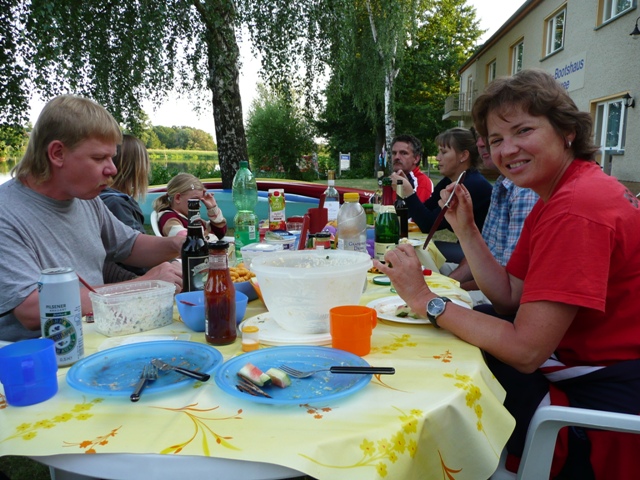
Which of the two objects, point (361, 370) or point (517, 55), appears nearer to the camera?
point (361, 370)

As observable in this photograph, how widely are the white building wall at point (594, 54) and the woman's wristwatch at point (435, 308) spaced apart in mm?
12790

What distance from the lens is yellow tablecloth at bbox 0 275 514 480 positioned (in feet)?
2.64

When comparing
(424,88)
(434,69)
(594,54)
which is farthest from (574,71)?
(424,88)

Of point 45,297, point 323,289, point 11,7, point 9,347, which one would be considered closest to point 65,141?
point 45,297

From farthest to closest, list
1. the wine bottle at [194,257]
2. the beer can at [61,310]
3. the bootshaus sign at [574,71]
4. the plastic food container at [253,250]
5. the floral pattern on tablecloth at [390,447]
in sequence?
the bootshaus sign at [574,71], the plastic food container at [253,250], the wine bottle at [194,257], the beer can at [61,310], the floral pattern on tablecloth at [390,447]

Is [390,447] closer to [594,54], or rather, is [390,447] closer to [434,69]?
[594,54]

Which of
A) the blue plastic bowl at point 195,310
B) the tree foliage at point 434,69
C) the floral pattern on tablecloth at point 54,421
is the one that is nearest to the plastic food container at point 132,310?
the blue plastic bowl at point 195,310

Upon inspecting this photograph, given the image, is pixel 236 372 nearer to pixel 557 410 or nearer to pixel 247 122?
pixel 557 410

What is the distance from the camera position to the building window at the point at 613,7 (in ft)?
39.7

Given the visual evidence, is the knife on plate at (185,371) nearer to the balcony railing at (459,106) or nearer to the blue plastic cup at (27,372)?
the blue plastic cup at (27,372)

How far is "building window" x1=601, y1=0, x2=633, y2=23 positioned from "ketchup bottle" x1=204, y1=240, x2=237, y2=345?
14.6m

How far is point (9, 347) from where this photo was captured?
3.23 feet

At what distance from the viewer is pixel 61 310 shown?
110 cm

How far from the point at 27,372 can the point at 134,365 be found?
24 cm
